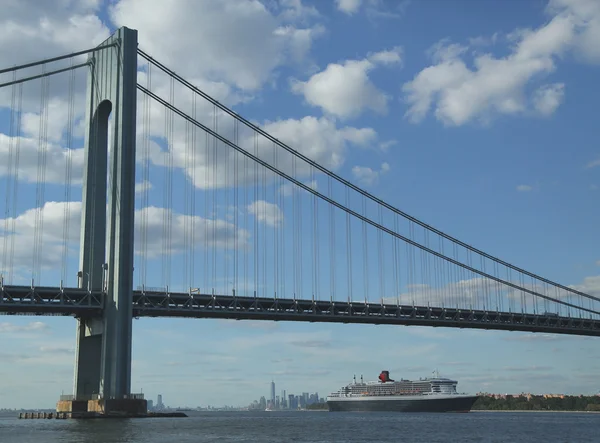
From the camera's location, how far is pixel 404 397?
137m

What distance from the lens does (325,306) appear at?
75125 millimetres

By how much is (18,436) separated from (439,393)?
9963 cm

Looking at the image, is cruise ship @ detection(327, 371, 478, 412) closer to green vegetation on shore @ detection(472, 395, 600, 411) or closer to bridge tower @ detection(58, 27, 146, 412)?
green vegetation on shore @ detection(472, 395, 600, 411)

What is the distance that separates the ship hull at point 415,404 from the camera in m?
132

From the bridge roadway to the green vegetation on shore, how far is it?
258 ft

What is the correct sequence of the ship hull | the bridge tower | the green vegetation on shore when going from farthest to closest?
the green vegetation on shore < the ship hull < the bridge tower

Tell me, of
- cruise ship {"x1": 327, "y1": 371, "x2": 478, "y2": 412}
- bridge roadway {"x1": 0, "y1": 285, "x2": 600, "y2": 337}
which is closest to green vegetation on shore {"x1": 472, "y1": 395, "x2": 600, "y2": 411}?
cruise ship {"x1": 327, "y1": 371, "x2": 478, "y2": 412}

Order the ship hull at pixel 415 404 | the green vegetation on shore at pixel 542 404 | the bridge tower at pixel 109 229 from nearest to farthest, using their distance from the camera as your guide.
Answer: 1. the bridge tower at pixel 109 229
2. the ship hull at pixel 415 404
3. the green vegetation on shore at pixel 542 404

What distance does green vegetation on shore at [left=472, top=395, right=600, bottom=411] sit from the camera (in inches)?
6698

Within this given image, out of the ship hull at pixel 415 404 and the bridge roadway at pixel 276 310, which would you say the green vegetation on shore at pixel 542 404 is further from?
the bridge roadway at pixel 276 310

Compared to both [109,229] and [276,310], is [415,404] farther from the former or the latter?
[109,229]

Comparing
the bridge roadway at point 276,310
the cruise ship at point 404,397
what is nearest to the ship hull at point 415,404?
the cruise ship at point 404,397

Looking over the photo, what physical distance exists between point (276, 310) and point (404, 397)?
237 ft

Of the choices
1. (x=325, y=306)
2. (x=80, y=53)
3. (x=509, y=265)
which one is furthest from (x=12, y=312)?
(x=509, y=265)
